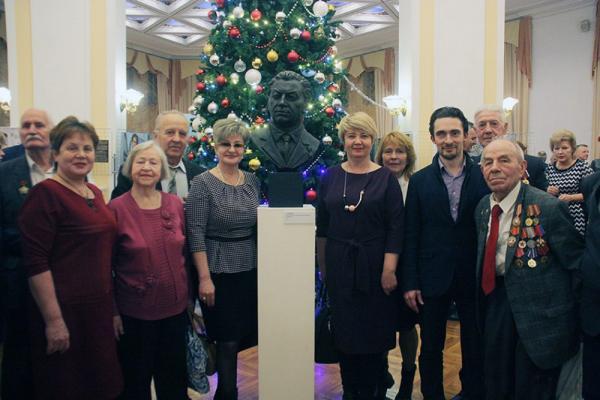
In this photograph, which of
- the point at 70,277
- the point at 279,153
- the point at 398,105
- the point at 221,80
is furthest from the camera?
the point at 398,105

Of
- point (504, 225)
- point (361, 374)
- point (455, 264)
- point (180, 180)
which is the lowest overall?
point (361, 374)

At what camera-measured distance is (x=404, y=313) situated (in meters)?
2.59

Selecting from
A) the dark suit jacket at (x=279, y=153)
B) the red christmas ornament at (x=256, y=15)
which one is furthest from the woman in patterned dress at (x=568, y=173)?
the red christmas ornament at (x=256, y=15)

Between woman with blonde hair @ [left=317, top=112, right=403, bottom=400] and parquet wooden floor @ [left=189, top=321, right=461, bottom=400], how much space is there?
652mm

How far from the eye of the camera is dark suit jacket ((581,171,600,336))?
1.78 meters

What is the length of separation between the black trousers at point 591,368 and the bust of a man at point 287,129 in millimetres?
1611

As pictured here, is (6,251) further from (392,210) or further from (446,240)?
(446,240)

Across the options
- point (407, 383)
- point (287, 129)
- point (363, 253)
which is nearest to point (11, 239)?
point (287, 129)

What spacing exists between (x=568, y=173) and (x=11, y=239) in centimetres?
456

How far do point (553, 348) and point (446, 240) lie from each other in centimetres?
67

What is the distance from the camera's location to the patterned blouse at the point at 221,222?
2.26 meters

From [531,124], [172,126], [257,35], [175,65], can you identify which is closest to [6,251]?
[172,126]

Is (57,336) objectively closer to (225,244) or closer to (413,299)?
(225,244)

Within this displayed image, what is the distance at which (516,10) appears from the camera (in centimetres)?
916
